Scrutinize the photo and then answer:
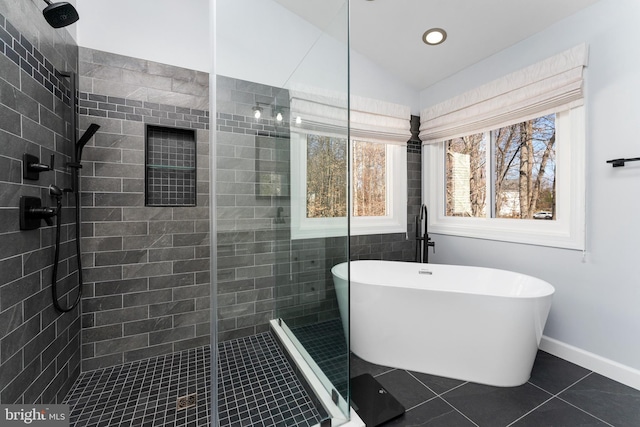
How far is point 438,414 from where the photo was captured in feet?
5.09

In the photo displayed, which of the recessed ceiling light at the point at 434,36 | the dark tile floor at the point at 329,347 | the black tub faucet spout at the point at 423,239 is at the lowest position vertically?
the dark tile floor at the point at 329,347

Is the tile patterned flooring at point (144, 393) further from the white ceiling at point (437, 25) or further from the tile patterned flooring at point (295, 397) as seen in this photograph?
the white ceiling at point (437, 25)

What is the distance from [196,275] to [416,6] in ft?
9.27

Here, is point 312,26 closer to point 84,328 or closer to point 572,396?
point 84,328

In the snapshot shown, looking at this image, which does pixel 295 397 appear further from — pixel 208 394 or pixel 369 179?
pixel 369 179

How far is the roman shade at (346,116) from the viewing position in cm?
145

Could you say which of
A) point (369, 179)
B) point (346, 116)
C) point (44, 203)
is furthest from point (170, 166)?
point (369, 179)

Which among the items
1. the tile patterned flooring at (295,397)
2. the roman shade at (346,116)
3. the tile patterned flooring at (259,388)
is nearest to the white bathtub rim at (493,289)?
the tile patterned flooring at (295,397)

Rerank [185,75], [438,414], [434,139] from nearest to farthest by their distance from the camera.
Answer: [438,414]
[185,75]
[434,139]

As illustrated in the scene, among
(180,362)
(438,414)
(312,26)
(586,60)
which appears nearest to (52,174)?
(180,362)

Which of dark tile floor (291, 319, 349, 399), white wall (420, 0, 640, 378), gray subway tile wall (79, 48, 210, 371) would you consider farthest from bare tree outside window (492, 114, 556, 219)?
gray subway tile wall (79, 48, 210, 371)

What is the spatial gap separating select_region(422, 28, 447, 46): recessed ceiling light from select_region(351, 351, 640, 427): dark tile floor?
110 inches

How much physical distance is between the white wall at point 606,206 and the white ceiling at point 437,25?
7.8 inches

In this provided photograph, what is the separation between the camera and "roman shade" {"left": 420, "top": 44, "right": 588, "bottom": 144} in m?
1.99
